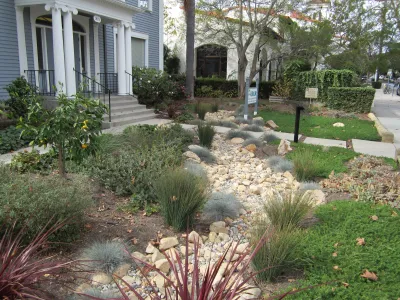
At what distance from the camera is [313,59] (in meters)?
22.3

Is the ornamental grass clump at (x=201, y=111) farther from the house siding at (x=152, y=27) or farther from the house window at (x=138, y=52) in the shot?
the house siding at (x=152, y=27)

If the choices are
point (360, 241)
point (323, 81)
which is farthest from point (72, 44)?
point (323, 81)

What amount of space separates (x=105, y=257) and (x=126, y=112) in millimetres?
8729

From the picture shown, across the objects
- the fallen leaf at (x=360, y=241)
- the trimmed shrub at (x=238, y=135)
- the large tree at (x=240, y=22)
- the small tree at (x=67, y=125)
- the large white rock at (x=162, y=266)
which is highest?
the large tree at (x=240, y=22)

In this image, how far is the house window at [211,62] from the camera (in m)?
24.7

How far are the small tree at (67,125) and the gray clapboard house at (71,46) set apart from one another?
318cm

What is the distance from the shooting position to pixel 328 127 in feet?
36.2

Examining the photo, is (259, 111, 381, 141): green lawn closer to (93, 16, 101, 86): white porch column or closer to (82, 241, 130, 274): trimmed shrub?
(93, 16, 101, 86): white porch column

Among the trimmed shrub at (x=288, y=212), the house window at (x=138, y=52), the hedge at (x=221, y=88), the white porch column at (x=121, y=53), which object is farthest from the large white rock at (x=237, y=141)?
the hedge at (x=221, y=88)

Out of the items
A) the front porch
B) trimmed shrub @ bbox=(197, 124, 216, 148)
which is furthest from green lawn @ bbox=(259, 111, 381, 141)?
the front porch

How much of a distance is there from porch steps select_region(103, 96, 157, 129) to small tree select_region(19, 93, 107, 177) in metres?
5.12

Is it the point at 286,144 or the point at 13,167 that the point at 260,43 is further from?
the point at 13,167

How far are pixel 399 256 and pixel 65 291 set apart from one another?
293 centimetres

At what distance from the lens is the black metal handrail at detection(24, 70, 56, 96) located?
10.6m
